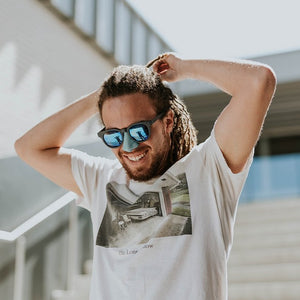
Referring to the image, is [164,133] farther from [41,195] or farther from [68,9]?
[68,9]

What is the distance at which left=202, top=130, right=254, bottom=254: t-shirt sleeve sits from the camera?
1.53m

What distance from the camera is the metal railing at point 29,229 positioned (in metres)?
3.25

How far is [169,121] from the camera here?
5.39ft

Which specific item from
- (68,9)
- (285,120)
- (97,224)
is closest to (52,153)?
(97,224)

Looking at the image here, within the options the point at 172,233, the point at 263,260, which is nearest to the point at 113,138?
the point at 172,233

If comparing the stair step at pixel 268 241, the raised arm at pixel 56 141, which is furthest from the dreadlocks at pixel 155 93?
the stair step at pixel 268 241

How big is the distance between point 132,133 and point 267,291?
9.17ft

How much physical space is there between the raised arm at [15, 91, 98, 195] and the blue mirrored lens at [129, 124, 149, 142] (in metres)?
0.36

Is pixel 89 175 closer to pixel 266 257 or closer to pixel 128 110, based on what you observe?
pixel 128 110

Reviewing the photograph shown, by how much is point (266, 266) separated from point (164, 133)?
10.5 ft

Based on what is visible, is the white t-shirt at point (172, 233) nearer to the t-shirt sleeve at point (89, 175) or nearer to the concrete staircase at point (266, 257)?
the t-shirt sleeve at point (89, 175)

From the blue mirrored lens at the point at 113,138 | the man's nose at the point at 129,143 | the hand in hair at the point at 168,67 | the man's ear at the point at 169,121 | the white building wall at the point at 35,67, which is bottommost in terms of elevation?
the man's nose at the point at 129,143

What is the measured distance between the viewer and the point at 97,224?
167 cm

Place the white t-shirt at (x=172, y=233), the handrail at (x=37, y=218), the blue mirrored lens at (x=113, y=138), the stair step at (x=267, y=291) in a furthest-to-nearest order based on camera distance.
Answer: the stair step at (x=267, y=291), the handrail at (x=37, y=218), the blue mirrored lens at (x=113, y=138), the white t-shirt at (x=172, y=233)
